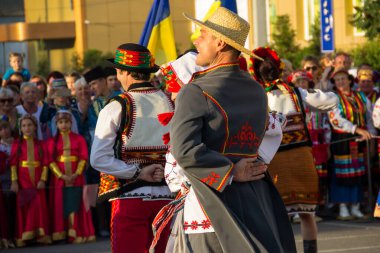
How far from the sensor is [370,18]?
2225 cm

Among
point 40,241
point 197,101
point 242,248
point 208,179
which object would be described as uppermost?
point 197,101

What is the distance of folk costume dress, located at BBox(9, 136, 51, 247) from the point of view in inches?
498

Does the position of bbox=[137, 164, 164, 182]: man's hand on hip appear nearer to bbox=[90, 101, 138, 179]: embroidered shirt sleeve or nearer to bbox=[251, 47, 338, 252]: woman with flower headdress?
bbox=[90, 101, 138, 179]: embroidered shirt sleeve

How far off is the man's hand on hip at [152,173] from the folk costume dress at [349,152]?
22.5ft

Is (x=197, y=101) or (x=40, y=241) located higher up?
(x=197, y=101)

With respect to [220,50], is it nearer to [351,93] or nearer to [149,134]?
[149,134]

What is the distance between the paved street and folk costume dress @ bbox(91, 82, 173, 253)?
13.8 feet

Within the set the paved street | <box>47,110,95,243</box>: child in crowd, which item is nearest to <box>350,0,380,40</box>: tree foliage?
the paved street

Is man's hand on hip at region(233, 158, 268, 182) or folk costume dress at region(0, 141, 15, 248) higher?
man's hand on hip at region(233, 158, 268, 182)

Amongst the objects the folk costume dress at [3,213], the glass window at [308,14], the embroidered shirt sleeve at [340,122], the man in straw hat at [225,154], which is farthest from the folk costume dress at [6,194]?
the glass window at [308,14]

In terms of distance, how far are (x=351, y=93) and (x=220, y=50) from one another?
8.34 metres

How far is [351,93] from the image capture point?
13969mm

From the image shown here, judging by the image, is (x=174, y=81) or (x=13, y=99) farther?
(x=13, y=99)

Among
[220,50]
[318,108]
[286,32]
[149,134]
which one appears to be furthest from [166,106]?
[286,32]
